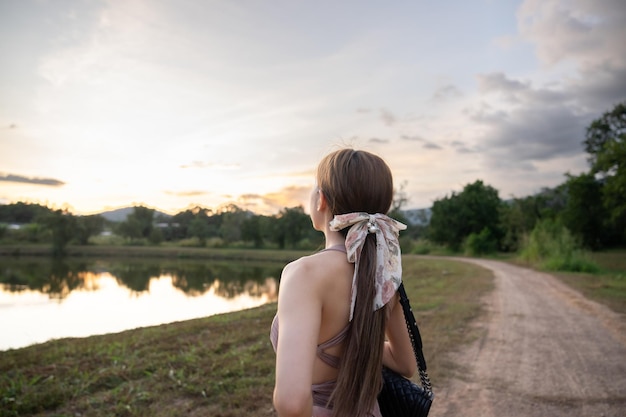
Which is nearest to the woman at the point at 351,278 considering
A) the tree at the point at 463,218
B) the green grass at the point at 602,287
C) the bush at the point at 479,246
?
the green grass at the point at 602,287

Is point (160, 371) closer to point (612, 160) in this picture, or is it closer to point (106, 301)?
point (106, 301)

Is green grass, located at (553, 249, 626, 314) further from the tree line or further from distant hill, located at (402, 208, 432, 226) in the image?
distant hill, located at (402, 208, 432, 226)

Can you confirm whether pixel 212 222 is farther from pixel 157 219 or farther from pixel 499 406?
pixel 499 406

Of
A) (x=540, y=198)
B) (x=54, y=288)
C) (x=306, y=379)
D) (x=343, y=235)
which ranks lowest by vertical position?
(x=54, y=288)

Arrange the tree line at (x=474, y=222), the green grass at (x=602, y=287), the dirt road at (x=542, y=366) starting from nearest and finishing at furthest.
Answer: the dirt road at (x=542, y=366) < the green grass at (x=602, y=287) < the tree line at (x=474, y=222)

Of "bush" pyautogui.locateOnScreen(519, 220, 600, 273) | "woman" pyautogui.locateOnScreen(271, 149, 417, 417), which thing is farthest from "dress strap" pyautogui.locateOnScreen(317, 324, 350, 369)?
"bush" pyautogui.locateOnScreen(519, 220, 600, 273)

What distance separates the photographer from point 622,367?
5.14 metres

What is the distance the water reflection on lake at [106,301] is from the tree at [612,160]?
15493 millimetres

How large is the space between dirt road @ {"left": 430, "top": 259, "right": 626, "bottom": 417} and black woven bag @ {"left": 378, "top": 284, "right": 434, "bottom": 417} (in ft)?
8.95

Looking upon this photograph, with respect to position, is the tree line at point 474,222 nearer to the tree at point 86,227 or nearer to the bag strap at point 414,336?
the tree at point 86,227

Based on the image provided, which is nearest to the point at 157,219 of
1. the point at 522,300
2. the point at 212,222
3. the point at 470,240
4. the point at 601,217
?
the point at 212,222

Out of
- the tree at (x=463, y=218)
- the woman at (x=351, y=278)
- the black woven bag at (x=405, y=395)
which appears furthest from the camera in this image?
the tree at (x=463, y=218)

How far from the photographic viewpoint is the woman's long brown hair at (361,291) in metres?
1.37

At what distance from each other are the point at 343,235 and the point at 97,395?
395cm
